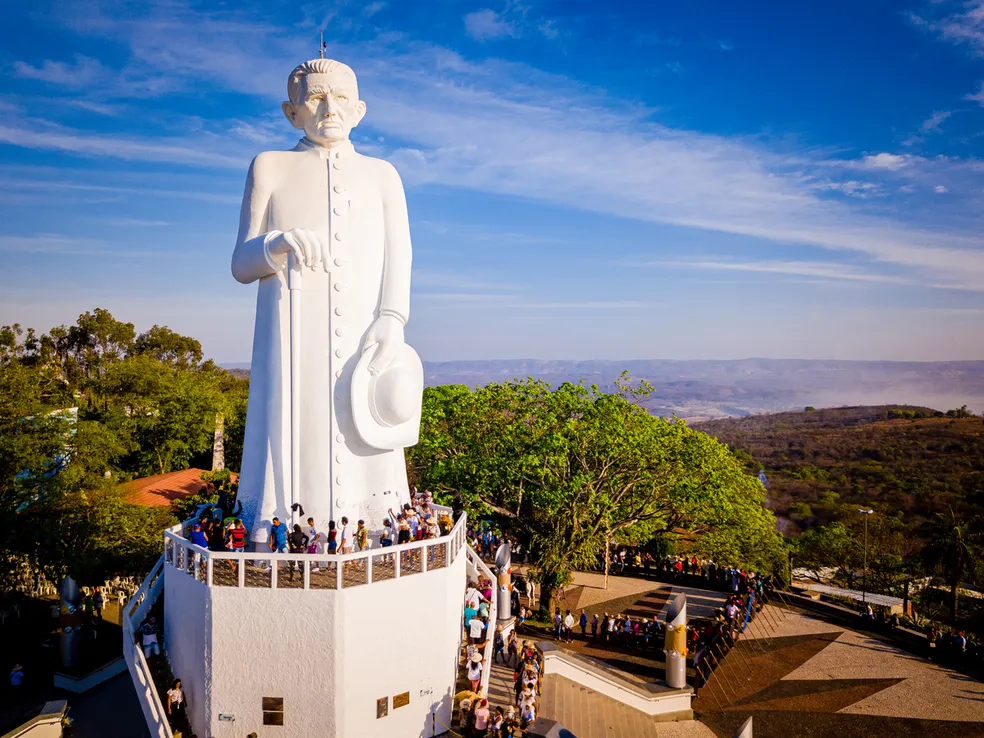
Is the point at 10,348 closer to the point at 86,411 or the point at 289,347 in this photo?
the point at 86,411

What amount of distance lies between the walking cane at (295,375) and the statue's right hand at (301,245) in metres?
0.41

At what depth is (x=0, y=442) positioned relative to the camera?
2722cm

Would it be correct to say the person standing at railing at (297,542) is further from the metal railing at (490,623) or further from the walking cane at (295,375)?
the metal railing at (490,623)

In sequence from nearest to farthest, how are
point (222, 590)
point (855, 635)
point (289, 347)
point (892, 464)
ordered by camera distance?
point (222, 590) → point (289, 347) → point (855, 635) → point (892, 464)

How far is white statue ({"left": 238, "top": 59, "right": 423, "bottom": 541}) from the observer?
14.8 meters

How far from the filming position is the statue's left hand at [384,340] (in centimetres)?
1512

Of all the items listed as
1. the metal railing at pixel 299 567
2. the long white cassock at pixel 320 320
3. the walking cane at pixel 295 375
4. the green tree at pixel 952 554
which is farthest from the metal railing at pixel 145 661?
the green tree at pixel 952 554

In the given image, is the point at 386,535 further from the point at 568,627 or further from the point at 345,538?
the point at 568,627

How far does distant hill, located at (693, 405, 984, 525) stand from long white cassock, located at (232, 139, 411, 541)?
37.8 meters

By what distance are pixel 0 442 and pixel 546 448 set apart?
69.0 ft

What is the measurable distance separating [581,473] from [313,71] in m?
16.8

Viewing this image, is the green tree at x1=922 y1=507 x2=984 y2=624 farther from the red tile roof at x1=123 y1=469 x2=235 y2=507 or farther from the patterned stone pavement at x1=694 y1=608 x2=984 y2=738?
the red tile roof at x1=123 y1=469 x2=235 y2=507

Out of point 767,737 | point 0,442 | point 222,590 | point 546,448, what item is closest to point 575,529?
point 546,448

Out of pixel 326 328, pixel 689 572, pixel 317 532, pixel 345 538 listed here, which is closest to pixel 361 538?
pixel 345 538
